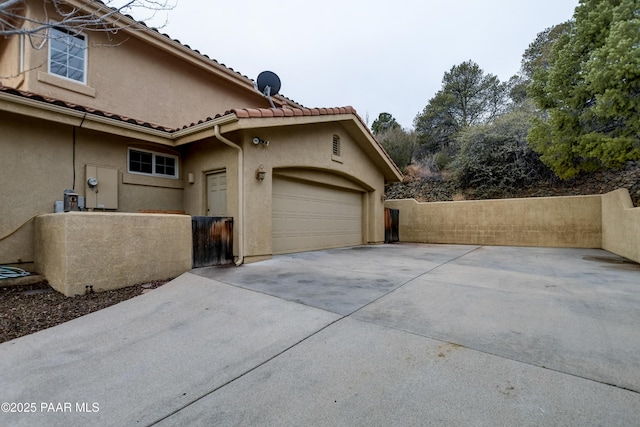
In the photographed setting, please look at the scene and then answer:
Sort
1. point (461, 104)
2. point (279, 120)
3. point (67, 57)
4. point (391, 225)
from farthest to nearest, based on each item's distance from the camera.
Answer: point (461, 104) < point (391, 225) < point (67, 57) < point (279, 120)

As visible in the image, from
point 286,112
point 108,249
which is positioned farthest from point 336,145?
point 108,249

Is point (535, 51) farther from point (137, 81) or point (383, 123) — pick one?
point (137, 81)

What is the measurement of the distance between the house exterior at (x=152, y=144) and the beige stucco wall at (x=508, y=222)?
205 inches

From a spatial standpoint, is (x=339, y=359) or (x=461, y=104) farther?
(x=461, y=104)

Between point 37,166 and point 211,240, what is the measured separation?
3710 mm

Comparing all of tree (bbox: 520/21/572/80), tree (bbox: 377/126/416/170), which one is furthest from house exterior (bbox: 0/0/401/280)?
tree (bbox: 520/21/572/80)

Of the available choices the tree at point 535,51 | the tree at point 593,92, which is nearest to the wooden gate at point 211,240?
the tree at point 593,92

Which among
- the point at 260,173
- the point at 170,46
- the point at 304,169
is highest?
the point at 170,46

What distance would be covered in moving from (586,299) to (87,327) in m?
6.54

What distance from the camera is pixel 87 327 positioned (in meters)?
3.45

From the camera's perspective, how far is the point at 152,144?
7.49m

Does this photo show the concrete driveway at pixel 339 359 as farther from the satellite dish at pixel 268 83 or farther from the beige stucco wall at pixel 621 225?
the satellite dish at pixel 268 83

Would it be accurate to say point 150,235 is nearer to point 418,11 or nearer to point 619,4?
point 619,4

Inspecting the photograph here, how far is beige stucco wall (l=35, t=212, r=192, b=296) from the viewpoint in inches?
172
